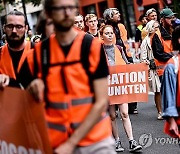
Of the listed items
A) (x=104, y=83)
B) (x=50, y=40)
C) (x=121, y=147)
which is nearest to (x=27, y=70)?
(x=50, y=40)

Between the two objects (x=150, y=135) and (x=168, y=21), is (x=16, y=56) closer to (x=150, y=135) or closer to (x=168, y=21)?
(x=150, y=135)

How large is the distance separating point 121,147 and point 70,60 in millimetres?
4493

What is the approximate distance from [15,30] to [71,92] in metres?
1.64

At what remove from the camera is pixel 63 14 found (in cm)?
326

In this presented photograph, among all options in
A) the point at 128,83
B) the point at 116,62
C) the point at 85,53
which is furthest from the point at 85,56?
the point at 128,83

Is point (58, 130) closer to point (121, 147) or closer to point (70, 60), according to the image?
point (70, 60)

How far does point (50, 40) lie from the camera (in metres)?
3.44

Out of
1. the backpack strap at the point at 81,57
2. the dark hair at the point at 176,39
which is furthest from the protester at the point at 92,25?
the backpack strap at the point at 81,57

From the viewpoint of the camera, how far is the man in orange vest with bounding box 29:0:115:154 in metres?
3.26

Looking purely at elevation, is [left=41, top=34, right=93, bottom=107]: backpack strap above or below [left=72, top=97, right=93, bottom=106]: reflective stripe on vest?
above

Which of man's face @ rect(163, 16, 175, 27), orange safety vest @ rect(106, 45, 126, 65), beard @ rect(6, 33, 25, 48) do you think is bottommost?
orange safety vest @ rect(106, 45, 126, 65)

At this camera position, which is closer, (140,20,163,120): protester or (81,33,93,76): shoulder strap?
(81,33,93,76): shoulder strap

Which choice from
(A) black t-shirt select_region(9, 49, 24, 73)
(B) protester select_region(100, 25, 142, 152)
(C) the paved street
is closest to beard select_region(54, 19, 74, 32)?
(A) black t-shirt select_region(9, 49, 24, 73)

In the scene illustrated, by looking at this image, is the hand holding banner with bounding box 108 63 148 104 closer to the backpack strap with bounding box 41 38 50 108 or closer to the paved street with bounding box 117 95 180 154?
the paved street with bounding box 117 95 180 154
